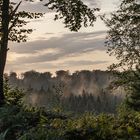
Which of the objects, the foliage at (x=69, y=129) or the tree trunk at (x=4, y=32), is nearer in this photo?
the foliage at (x=69, y=129)

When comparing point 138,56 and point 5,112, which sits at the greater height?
point 138,56

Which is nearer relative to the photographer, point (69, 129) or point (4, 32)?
point (69, 129)

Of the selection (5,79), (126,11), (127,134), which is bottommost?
(127,134)

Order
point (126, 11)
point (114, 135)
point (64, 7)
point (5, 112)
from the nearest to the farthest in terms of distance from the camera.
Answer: point (114, 135), point (5, 112), point (64, 7), point (126, 11)

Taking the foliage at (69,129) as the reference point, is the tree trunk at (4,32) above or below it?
above

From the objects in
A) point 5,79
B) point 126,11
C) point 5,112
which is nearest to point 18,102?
point 5,79

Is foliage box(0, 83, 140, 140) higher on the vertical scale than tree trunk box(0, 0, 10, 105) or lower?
lower

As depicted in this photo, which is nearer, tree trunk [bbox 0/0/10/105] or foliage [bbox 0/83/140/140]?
foliage [bbox 0/83/140/140]

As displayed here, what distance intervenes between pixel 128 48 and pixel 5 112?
109 ft

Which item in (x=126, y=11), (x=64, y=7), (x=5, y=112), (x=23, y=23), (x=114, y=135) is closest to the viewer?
(x=114, y=135)

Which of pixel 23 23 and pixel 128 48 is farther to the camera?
pixel 128 48

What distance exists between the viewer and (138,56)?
49.3 m

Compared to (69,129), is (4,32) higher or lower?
higher

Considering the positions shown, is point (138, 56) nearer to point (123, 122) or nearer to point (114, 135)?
point (123, 122)
